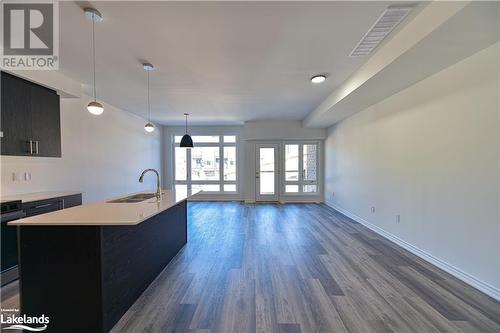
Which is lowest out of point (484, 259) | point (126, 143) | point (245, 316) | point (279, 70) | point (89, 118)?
point (245, 316)

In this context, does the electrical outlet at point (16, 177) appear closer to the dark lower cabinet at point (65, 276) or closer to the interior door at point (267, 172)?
the dark lower cabinet at point (65, 276)

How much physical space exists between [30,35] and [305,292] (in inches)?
162

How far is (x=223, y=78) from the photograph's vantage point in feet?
11.9

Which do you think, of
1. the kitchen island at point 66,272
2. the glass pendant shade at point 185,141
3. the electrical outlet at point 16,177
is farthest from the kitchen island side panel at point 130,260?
the glass pendant shade at point 185,141

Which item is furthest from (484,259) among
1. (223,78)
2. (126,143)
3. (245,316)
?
(126,143)

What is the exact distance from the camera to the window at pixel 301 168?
773 centimetres

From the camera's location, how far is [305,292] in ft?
7.87

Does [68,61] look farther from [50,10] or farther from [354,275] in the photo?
[354,275]

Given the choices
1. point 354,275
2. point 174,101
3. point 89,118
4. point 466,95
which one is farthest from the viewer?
point 174,101

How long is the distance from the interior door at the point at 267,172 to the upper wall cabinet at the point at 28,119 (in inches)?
215

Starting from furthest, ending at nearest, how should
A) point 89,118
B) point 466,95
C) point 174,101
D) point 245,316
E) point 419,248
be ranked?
point 174,101, point 89,118, point 419,248, point 466,95, point 245,316

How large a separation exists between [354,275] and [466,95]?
2508 millimetres

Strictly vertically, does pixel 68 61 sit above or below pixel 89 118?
above

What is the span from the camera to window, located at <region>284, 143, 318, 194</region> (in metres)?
7.73
